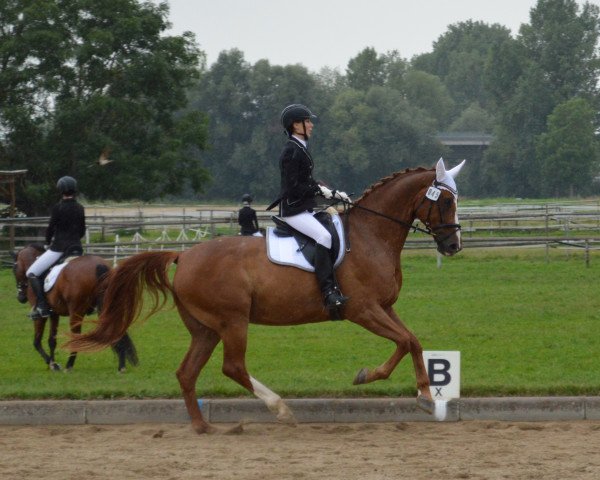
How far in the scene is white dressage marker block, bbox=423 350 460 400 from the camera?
32.3 feet

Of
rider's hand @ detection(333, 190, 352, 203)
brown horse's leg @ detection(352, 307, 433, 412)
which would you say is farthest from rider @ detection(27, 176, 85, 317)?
brown horse's leg @ detection(352, 307, 433, 412)

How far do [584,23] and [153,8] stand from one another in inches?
2344

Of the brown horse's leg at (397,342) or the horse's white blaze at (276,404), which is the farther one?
the brown horse's leg at (397,342)

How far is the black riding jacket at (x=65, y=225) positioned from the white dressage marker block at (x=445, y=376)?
4.95 m

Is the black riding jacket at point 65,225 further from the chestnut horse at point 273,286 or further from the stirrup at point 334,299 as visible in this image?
the stirrup at point 334,299

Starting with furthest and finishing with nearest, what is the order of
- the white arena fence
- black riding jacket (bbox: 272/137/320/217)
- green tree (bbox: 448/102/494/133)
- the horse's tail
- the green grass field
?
green tree (bbox: 448/102/494/133), the white arena fence, the horse's tail, the green grass field, black riding jacket (bbox: 272/137/320/217)

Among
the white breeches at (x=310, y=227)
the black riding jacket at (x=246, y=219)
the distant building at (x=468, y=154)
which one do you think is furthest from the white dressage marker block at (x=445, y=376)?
the distant building at (x=468, y=154)

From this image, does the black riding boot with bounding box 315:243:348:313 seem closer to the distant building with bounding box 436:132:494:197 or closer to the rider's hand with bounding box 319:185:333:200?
the rider's hand with bounding box 319:185:333:200

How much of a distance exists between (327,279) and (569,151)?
252 feet

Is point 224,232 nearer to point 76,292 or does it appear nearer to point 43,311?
point 43,311

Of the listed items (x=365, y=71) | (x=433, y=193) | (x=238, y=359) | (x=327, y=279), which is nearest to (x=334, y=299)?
(x=327, y=279)

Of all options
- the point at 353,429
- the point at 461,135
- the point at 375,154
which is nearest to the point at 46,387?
the point at 353,429

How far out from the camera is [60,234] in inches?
516

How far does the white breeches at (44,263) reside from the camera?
1319 centimetres
